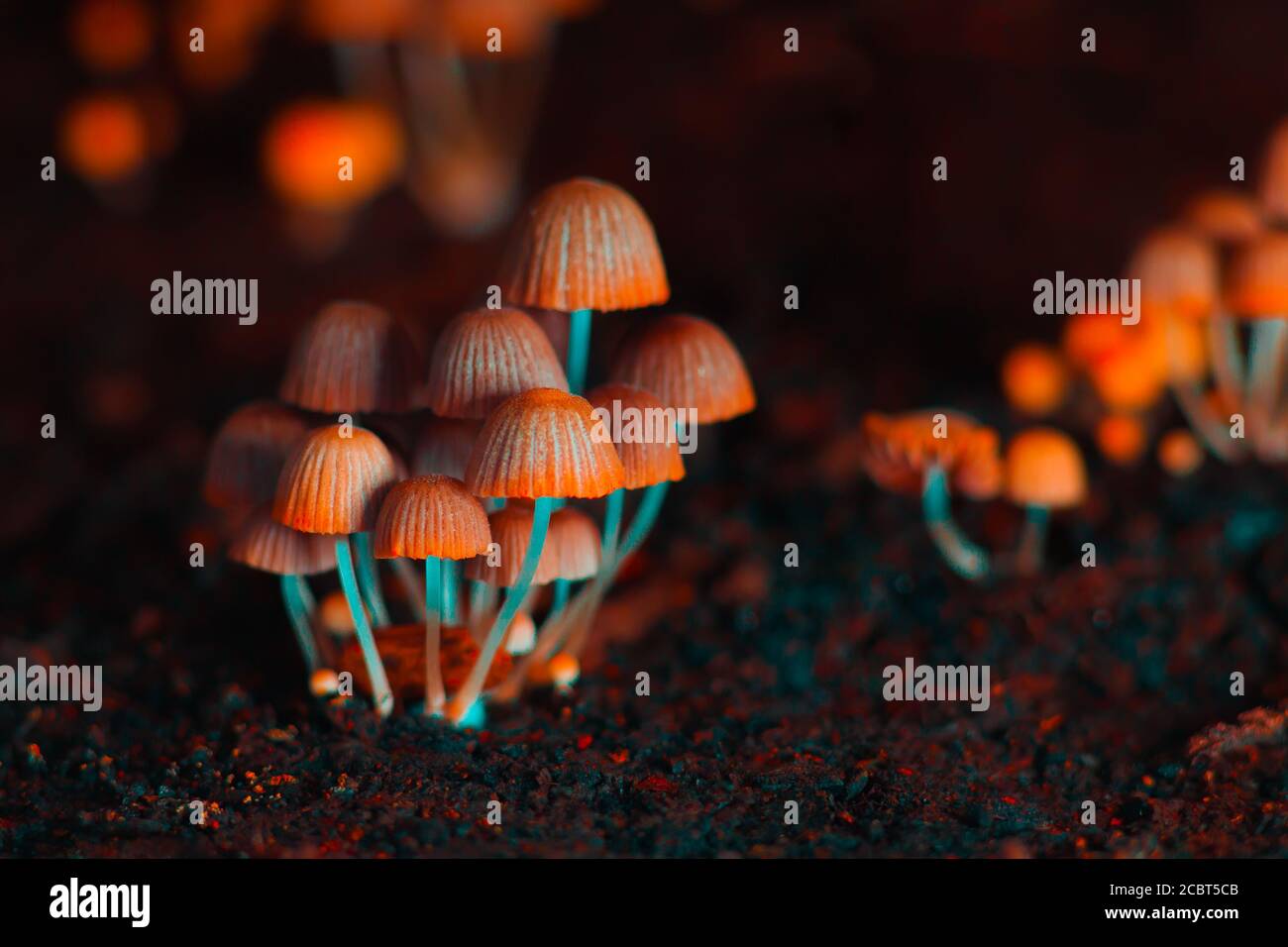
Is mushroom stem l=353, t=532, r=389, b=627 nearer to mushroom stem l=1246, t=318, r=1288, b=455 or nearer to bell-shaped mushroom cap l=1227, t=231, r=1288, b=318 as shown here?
bell-shaped mushroom cap l=1227, t=231, r=1288, b=318

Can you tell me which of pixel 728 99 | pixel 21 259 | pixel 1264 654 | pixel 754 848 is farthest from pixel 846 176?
pixel 21 259

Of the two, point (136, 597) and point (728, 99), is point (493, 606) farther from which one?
point (728, 99)

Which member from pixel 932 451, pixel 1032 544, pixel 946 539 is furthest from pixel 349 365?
pixel 1032 544

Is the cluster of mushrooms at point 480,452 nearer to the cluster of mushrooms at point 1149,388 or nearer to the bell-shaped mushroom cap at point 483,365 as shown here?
the bell-shaped mushroom cap at point 483,365

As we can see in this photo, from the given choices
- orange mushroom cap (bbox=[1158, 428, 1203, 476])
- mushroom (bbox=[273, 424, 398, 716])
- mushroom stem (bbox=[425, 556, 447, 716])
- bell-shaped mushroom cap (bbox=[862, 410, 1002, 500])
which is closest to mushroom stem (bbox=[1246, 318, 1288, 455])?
orange mushroom cap (bbox=[1158, 428, 1203, 476])

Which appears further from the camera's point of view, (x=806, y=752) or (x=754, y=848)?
(x=806, y=752)

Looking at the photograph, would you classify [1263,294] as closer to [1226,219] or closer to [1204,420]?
[1226,219]
